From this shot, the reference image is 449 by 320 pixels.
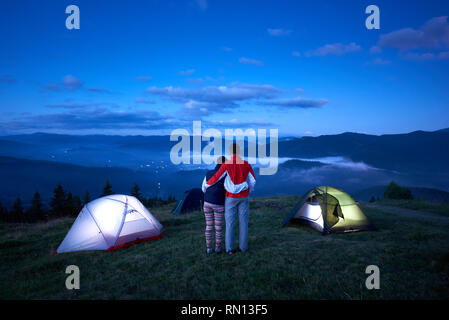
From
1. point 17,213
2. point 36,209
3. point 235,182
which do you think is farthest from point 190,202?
point 17,213

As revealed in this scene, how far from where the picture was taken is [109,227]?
9.18 metres

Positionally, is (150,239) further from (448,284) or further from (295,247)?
(448,284)

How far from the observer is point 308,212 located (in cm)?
1137

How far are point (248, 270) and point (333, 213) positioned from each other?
6.09m

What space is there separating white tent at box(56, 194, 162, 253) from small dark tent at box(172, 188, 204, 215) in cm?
1103

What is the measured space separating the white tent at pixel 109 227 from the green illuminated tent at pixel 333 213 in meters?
7.06

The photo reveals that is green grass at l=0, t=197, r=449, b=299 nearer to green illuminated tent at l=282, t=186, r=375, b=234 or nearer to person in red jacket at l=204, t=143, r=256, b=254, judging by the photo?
green illuminated tent at l=282, t=186, r=375, b=234

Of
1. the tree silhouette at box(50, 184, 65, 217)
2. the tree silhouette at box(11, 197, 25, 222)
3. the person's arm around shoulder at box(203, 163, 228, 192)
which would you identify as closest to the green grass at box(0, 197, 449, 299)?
the person's arm around shoulder at box(203, 163, 228, 192)

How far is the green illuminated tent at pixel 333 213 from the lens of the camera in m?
10.3

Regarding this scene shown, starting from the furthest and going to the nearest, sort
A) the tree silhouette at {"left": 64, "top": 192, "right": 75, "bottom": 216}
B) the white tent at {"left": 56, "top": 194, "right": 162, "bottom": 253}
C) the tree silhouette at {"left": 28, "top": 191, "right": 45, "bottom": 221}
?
the tree silhouette at {"left": 28, "top": 191, "right": 45, "bottom": 221} < the tree silhouette at {"left": 64, "top": 192, "right": 75, "bottom": 216} < the white tent at {"left": 56, "top": 194, "right": 162, "bottom": 253}

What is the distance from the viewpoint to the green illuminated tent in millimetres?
10320

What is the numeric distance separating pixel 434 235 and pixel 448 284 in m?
5.39

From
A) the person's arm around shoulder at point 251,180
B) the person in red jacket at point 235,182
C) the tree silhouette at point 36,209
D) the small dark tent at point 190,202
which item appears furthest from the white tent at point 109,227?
the tree silhouette at point 36,209
